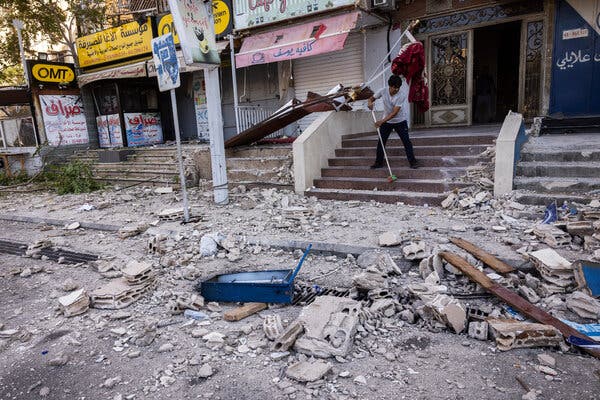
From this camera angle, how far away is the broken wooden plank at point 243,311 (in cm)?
355

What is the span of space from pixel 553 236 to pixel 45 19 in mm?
17976

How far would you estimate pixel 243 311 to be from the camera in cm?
361

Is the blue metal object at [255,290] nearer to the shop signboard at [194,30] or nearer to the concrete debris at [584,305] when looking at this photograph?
the concrete debris at [584,305]

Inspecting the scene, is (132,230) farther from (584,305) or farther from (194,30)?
(584,305)

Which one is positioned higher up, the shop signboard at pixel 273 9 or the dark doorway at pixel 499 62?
the shop signboard at pixel 273 9

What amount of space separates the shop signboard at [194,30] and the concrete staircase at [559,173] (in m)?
5.56

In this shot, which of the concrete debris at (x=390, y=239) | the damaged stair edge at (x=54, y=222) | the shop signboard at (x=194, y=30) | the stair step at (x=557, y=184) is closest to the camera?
the concrete debris at (x=390, y=239)

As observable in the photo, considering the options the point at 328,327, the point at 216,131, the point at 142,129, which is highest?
the point at 142,129

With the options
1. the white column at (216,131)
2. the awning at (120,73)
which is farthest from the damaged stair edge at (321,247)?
the awning at (120,73)

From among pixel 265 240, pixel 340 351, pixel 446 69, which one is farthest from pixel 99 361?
pixel 446 69

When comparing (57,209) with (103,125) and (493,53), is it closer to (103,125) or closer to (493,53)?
(103,125)

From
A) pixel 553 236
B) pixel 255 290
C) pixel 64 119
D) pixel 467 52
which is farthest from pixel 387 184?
pixel 64 119

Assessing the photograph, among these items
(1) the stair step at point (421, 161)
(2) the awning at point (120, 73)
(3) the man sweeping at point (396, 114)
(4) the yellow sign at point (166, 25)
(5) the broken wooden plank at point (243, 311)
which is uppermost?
(4) the yellow sign at point (166, 25)

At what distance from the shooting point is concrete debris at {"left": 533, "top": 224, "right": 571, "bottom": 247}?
14.7 feet
